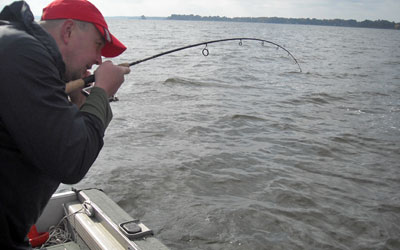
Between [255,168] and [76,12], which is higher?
[76,12]

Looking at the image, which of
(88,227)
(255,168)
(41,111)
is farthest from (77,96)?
(255,168)

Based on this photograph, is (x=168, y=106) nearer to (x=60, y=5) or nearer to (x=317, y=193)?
(x=317, y=193)

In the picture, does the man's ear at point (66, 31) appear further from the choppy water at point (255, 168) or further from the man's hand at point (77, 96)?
the choppy water at point (255, 168)

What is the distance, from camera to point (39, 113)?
4.15 feet

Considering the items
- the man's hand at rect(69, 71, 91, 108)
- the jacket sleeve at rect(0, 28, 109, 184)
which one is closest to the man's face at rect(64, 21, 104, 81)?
the man's hand at rect(69, 71, 91, 108)

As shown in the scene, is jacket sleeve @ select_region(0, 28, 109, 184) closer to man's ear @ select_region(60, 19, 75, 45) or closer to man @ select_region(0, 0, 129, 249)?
man @ select_region(0, 0, 129, 249)

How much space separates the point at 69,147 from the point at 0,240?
0.49m

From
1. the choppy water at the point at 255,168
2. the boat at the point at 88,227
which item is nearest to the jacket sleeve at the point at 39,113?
the boat at the point at 88,227

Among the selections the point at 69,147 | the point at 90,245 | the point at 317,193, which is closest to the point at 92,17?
the point at 69,147

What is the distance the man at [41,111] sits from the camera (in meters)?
1.25

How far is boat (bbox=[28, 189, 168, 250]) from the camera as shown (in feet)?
9.29

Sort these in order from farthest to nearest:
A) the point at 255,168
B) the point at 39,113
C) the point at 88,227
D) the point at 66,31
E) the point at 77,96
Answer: the point at 255,168
the point at 88,227
the point at 77,96
the point at 66,31
the point at 39,113

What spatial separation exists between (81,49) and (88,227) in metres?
1.87

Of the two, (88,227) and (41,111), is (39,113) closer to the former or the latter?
(41,111)
